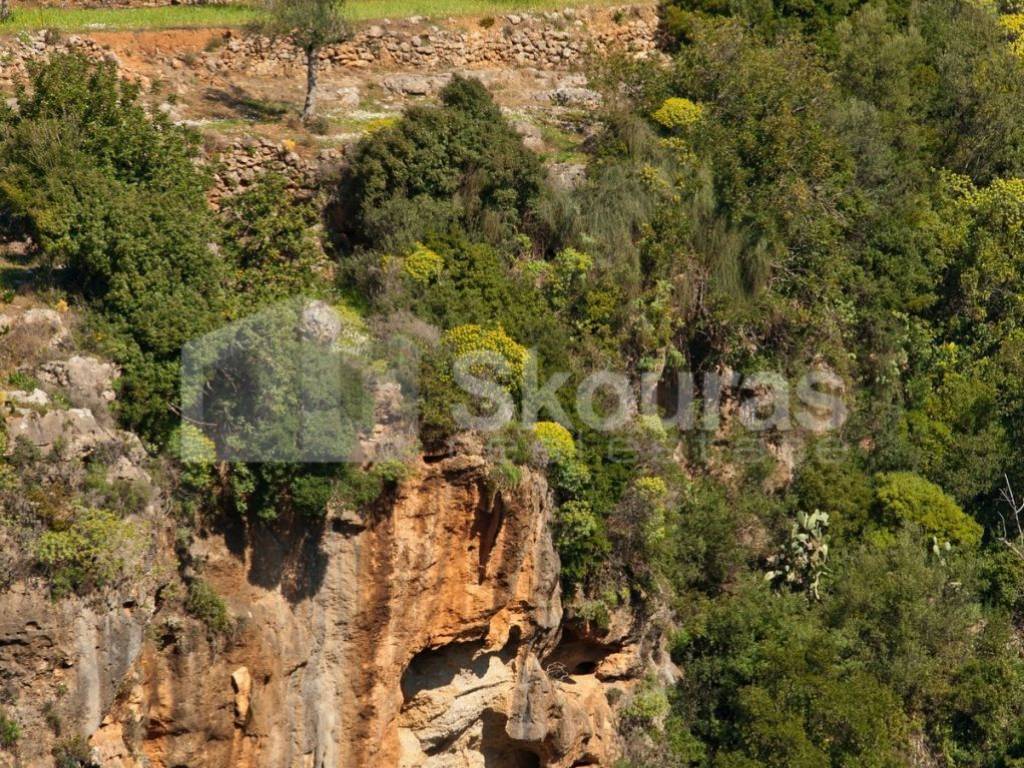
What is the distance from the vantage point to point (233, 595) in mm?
41281

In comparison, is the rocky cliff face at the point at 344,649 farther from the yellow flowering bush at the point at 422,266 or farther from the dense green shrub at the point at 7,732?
the yellow flowering bush at the point at 422,266

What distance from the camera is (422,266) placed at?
46.8 m

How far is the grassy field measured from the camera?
52656mm

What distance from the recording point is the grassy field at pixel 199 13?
52656 millimetres

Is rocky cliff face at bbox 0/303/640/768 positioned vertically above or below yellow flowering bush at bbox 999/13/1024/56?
below

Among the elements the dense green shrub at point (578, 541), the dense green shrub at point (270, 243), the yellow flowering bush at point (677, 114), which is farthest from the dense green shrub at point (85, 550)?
the yellow flowering bush at point (677, 114)

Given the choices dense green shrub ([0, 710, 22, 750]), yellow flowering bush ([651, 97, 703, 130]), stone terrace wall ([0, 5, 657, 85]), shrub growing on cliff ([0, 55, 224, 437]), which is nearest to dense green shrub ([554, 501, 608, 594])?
shrub growing on cliff ([0, 55, 224, 437])

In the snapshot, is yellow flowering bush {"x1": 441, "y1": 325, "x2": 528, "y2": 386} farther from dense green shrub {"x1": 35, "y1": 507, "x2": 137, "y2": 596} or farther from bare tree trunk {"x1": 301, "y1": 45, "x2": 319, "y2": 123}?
bare tree trunk {"x1": 301, "y1": 45, "x2": 319, "y2": 123}

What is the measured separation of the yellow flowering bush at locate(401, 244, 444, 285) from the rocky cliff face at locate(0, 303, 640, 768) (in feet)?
14.0

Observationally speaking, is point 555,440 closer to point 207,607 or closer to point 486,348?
point 486,348

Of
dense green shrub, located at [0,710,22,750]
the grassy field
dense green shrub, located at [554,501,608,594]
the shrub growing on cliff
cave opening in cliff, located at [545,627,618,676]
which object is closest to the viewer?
dense green shrub, located at [0,710,22,750]

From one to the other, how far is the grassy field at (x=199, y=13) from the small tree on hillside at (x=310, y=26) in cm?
204

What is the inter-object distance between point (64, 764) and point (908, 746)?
19.1 meters

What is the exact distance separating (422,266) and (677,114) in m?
10.1
